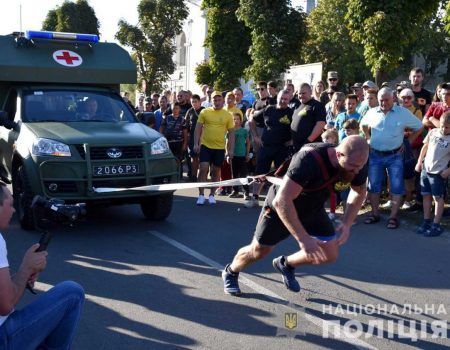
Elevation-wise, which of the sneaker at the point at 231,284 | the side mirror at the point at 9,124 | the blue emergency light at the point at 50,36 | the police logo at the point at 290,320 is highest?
the blue emergency light at the point at 50,36

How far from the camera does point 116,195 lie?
7.29 meters

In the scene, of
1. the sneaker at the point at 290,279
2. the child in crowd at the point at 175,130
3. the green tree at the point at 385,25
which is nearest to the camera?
the sneaker at the point at 290,279

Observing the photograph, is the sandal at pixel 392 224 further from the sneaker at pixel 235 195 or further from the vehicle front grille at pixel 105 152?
the vehicle front grille at pixel 105 152

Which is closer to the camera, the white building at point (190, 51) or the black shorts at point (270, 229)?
the black shorts at point (270, 229)

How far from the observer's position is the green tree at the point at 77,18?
48.8 metres

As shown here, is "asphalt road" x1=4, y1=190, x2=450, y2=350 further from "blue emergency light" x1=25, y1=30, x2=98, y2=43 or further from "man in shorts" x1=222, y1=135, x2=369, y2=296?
"blue emergency light" x1=25, y1=30, x2=98, y2=43

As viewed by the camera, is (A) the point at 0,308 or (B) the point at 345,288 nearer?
(A) the point at 0,308

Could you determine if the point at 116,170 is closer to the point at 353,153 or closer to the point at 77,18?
the point at 353,153

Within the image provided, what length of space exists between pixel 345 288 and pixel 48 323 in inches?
129

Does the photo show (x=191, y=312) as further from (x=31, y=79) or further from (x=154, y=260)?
(x=31, y=79)

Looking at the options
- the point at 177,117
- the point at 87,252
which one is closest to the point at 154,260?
the point at 87,252

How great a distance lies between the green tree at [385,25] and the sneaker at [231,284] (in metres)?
10.3

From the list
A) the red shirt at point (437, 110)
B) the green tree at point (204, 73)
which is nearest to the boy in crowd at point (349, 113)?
the red shirt at point (437, 110)

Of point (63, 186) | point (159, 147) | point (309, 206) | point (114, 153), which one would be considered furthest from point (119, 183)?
point (309, 206)
